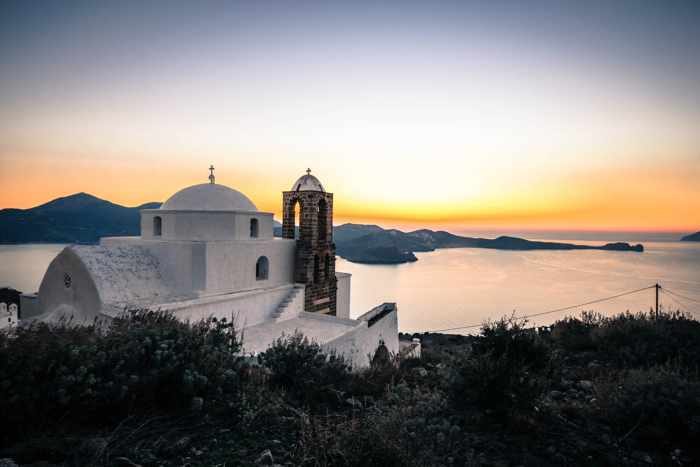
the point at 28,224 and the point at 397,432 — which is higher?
the point at 28,224

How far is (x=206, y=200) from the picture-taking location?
10242 millimetres

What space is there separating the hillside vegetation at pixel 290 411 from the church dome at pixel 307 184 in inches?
320

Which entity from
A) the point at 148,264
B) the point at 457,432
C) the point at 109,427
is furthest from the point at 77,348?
the point at 148,264

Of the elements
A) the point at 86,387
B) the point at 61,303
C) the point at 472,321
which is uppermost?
the point at 86,387

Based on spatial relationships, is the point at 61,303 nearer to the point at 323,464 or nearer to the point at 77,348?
the point at 77,348

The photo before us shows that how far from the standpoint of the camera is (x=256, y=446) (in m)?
2.66

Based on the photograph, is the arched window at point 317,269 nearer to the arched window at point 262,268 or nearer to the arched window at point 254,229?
the arched window at point 262,268

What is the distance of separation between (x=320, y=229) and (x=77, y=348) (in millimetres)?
9550

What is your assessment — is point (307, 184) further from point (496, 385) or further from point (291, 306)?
point (496, 385)

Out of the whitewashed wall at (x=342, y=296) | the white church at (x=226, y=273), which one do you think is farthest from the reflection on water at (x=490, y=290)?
the white church at (x=226, y=273)

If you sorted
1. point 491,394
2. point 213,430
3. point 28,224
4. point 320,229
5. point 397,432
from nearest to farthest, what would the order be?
point 397,432 < point 213,430 < point 491,394 < point 320,229 < point 28,224

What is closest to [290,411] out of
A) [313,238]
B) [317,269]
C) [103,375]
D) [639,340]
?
[103,375]

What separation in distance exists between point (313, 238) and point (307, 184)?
1750 mm

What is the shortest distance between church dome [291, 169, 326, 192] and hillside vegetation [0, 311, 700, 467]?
813 centimetres
